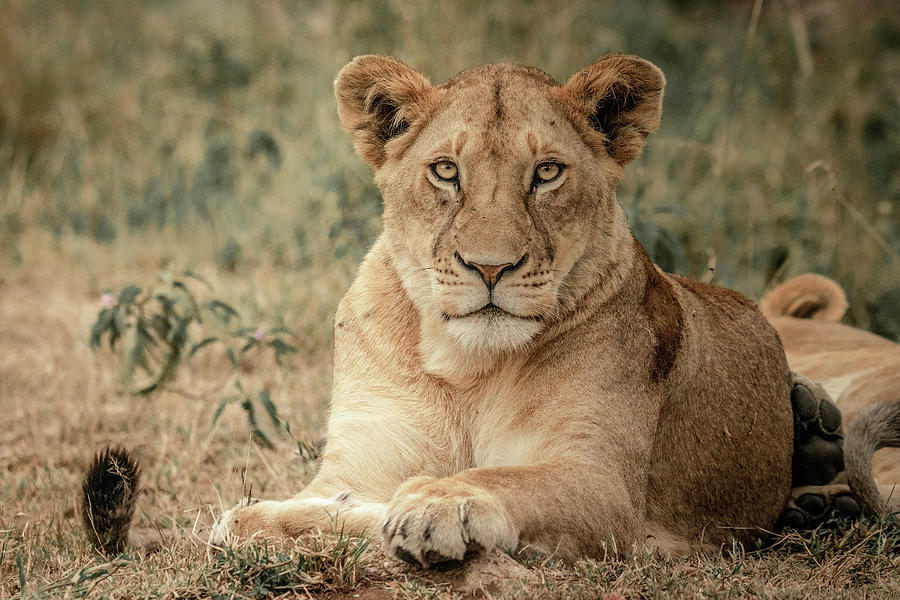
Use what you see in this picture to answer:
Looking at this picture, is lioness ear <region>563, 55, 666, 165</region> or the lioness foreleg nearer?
the lioness foreleg

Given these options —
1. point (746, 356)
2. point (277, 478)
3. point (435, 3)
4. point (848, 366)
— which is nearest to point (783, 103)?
point (435, 3)

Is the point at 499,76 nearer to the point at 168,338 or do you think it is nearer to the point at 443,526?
the point at 443,526

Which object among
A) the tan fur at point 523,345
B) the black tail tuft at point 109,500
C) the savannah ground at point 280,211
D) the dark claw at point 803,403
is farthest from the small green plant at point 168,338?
the dark claw at point 803,403

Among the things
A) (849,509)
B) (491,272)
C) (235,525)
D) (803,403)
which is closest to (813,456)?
(803,403)

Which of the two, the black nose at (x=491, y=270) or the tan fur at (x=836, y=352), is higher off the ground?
the black nose at (x=491, y=270)

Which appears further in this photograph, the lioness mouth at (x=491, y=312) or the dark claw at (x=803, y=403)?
the dark claw at (x=803, y=403)

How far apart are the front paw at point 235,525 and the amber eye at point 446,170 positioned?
1023 millimetres

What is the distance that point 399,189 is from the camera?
10.6 ft

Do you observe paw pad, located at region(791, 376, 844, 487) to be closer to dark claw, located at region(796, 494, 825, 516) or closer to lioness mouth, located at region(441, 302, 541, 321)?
dark claw, located at region(796, 494, 825, 516)

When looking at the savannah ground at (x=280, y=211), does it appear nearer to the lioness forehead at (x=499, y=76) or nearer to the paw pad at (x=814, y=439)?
the paw pad at (x=814, y=439)

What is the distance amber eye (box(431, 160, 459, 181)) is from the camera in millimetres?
3074

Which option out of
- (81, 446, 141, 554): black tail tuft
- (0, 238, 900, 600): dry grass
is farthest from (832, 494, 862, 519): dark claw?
(81, 446, 141, 554): black tail tuft

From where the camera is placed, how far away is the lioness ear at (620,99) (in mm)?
3244

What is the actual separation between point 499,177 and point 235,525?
3.79 ft
